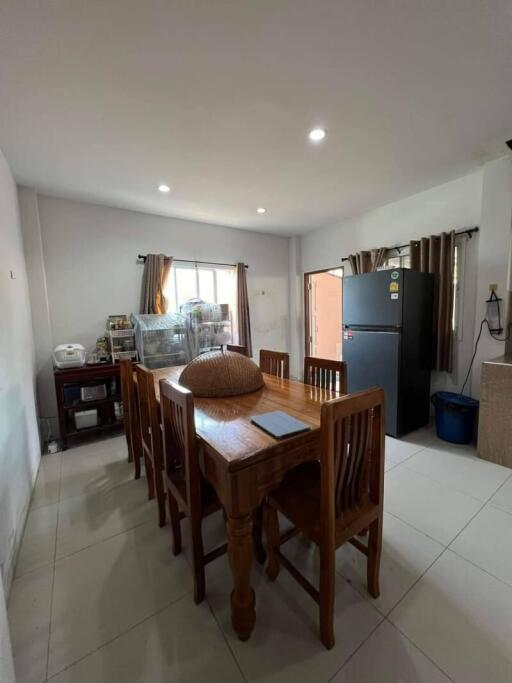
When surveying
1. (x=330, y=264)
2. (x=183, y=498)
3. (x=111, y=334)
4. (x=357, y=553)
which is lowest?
(x=357, y=553)

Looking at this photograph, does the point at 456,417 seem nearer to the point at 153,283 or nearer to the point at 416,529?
the point at 416,529

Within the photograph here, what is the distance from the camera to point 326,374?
78.7 inches

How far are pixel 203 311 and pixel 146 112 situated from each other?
2225 millimetres

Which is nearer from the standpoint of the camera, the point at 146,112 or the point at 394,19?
the point at 394,19

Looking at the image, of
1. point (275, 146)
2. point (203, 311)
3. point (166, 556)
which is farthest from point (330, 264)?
point (166, 556)

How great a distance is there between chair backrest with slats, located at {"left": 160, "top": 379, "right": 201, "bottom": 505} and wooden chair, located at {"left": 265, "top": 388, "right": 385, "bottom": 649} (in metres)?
0.39

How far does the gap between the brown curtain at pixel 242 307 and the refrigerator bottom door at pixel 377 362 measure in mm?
1659

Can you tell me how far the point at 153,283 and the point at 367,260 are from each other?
2.87 meters

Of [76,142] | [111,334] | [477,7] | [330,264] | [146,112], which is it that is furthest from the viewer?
[330,264]

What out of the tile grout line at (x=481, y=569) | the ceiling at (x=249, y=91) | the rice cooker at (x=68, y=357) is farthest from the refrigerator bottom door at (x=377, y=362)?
the rice cooker at (x=68, y=357)

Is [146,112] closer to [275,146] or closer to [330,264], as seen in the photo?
[275,146]

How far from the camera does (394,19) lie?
1.26 metres

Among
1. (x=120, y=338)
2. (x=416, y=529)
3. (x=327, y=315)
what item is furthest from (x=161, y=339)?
(x=327, y=315)

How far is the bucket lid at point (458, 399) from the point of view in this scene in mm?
2676
